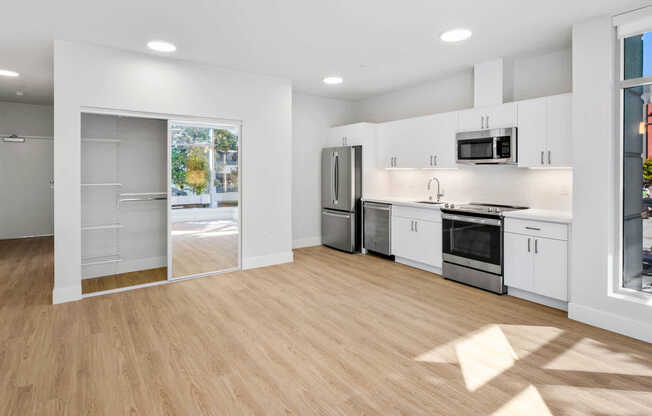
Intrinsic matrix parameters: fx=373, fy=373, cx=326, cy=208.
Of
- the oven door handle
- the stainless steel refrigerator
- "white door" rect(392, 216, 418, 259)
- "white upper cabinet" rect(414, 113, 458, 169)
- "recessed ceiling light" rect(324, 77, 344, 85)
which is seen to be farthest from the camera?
the stainless steel refrigerator

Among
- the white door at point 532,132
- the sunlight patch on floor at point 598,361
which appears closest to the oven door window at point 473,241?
the white door at point 532,132

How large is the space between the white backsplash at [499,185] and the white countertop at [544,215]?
7.9 inches

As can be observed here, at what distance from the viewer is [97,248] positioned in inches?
187

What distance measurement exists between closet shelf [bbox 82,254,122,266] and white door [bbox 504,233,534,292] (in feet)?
15.4

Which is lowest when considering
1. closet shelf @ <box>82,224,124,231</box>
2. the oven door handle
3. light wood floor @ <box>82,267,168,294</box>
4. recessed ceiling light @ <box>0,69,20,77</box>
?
light wood floor @ <box>82,267,168,294</box>

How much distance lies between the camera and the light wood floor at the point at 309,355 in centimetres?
218

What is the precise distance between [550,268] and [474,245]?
85 cm

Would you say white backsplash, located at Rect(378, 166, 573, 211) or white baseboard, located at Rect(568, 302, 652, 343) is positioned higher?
white backsplash, located at Rect(378, 166, 573, 211)

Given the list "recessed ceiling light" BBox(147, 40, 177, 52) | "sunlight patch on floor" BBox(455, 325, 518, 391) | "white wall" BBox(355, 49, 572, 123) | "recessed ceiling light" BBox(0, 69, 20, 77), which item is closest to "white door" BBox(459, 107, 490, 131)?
"white wall" BBox(355, 49, 572, 123)

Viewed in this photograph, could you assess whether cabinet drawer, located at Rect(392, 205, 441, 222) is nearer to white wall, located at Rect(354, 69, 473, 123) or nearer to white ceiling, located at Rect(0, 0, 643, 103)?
white wall, located at Rect(354, 69, 473, 123)

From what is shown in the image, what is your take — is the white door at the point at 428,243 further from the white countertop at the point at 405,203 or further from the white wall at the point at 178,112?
the white wall at the point at 178,112

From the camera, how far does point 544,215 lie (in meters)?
3.73

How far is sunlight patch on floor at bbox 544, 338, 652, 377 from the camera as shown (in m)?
2.52

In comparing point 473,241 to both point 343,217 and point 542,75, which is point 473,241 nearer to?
point 542,75
